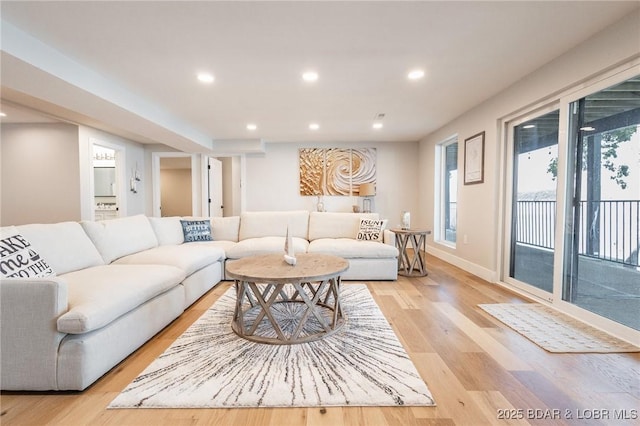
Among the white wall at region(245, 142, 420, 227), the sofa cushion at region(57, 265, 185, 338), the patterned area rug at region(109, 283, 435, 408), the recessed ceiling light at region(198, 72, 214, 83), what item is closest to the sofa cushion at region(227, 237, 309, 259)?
the sofa cushion at region(57, 265, 185, 338)

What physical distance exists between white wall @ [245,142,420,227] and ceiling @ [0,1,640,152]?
88.9 inches

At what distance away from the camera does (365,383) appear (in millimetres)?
1586

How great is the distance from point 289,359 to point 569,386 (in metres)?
1.59

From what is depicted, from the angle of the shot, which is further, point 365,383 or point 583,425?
point 365,383

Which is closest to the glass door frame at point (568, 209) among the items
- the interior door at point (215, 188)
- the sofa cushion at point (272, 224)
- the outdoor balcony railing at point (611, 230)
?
the outdoor balcony railing at point (611, 230)

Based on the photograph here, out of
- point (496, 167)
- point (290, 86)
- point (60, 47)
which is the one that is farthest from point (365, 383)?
point (60, 47)

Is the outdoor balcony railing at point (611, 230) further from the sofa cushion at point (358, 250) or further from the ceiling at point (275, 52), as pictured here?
the sofa cushion at point (358, 250)

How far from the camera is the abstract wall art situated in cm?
618

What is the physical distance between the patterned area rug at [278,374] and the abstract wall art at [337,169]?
421 cm

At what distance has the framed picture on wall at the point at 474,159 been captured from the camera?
12.6ft

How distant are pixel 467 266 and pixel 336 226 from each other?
1985mm

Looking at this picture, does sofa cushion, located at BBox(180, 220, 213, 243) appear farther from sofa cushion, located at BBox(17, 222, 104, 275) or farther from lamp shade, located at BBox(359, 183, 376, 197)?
lamp shade, located at BBox(359, 183, 376, 197)

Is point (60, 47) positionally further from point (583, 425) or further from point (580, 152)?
point (580, 152)

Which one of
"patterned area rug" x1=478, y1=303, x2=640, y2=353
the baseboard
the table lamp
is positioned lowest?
"patterned area rug" x1=478, y1=303, x2=640, y2=353
